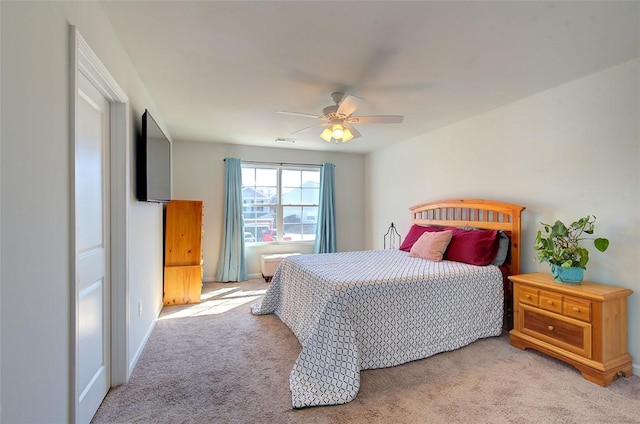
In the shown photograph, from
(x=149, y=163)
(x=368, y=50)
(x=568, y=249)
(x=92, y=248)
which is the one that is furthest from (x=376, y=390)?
(x=149, y=163)

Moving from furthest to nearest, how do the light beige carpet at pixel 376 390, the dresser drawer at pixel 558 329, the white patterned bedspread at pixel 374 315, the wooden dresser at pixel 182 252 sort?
1. the wooden dresser at pixel 182 252
2. the dresser drawer at pixel 558 329
3. the white patterned bedspread at pixel 374 315
4. the light beige carpet at pixel 376 390

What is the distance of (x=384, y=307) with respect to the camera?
2.36 metres

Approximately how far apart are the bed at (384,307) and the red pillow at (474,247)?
2cm

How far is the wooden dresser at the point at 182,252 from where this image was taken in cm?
388

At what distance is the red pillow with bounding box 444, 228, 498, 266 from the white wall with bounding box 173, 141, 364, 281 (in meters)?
2.95

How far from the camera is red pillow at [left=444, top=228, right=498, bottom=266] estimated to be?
3.04m

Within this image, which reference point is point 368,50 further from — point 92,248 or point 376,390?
point 376,390

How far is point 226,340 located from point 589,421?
269cm

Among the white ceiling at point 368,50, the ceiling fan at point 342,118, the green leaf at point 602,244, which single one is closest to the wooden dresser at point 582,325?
the green leaf at point 602,244

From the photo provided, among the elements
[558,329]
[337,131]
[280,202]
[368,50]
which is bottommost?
[558,329]

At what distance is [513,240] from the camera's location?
3.06 meters

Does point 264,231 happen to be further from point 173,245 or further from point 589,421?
point 589,421

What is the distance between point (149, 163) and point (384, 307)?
231 cm
